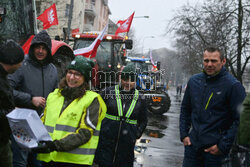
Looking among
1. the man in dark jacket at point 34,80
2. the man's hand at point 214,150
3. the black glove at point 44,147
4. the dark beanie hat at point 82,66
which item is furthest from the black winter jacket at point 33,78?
the man's hand at point 214,150

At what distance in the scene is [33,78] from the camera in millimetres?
3426

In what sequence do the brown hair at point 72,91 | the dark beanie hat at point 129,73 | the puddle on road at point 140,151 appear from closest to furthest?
the brown hair at point 72,91 < the dark beanie hat at point 129,73 < the puddle on road at point 140,151

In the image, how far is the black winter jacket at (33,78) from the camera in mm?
3260

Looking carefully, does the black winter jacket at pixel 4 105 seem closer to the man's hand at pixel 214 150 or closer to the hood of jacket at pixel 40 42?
the hood of jacket at pixel 40 42

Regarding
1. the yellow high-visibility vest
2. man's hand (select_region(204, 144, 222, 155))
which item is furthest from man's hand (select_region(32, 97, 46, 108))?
man's hand (select_region(204, 144, 222, 155))

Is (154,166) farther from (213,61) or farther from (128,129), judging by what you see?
(213,61)

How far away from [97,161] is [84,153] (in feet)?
3.34

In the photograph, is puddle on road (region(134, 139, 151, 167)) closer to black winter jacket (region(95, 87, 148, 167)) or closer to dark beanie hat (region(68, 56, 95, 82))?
black winter jacket (region(95, 87, 148, 167))

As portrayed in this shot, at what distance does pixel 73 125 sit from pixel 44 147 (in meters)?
0.37

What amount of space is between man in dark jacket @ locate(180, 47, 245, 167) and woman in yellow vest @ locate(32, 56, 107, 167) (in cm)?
112

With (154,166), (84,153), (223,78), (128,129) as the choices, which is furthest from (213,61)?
(154,166)

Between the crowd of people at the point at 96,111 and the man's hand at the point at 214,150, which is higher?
the crowd of people at the point at 96,111

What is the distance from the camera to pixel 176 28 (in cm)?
2178

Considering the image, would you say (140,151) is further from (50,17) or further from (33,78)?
(50,17)
